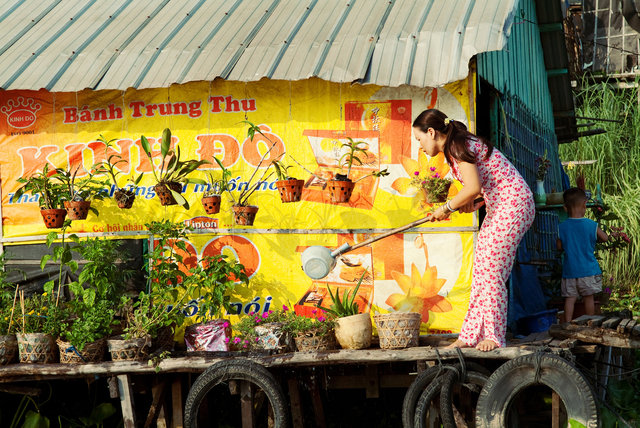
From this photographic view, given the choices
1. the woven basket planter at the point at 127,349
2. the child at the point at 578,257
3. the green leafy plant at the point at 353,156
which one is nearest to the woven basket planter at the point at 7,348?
the woven basket planter at the point at 127,349

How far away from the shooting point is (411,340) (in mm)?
5617

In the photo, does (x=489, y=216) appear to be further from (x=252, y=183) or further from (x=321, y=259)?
(x=252, y=183)

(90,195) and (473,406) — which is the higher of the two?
(90,195)

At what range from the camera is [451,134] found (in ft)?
18.0

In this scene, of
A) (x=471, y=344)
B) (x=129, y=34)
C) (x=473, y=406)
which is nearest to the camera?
(x=471, y=344)

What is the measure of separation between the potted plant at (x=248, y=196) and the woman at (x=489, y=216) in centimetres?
157

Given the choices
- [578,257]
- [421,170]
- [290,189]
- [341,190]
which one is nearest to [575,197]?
[578,257]

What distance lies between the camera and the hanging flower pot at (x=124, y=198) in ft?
20.8

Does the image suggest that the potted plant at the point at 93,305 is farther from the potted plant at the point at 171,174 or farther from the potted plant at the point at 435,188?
the potted plant at the point at 435,188

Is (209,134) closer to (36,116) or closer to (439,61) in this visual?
(36,116)

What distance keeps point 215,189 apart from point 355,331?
1908mm

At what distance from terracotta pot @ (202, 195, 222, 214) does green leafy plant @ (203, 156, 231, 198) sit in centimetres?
7

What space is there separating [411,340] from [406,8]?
305cm

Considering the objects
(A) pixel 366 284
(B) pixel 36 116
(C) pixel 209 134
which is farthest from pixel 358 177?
(B) pixel 36 116
